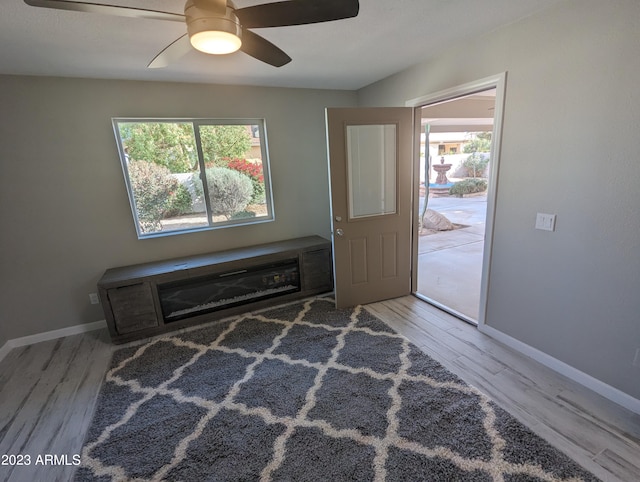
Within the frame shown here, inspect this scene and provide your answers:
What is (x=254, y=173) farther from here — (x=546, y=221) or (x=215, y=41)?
(x=546, y=221)

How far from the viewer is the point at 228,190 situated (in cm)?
341

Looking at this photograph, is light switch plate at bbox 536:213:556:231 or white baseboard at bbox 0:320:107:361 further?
white baseboard at bbox 0:320:107:361

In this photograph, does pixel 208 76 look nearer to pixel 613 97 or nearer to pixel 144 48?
pixel 144 48

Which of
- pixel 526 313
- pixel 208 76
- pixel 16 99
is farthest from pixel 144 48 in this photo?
pixel 526 313

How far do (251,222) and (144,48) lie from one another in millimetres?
1871

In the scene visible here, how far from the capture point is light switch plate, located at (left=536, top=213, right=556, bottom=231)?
6.47 feet

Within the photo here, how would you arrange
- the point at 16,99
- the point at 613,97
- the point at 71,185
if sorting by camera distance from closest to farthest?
the point at 613,97 < the point at 16,99 < the point at 71,185

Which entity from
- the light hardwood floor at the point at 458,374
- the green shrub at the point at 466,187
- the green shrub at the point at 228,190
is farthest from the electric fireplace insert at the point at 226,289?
the green shrub at the point at 466,187

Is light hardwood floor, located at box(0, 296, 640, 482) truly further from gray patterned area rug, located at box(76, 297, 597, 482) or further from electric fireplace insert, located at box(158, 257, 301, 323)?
electric fireplace insert, located at box(158, 257, 301, 323)

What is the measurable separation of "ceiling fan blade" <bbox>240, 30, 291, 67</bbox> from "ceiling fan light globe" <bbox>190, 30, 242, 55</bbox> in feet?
0.34

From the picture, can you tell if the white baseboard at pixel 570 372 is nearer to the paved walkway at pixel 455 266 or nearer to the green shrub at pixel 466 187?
the paved walkway at pixel 455 266

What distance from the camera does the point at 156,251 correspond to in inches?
124

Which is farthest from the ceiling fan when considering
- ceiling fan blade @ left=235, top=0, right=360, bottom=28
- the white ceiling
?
the white ceiling

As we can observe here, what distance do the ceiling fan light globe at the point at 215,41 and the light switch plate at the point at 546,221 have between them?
214 cm
